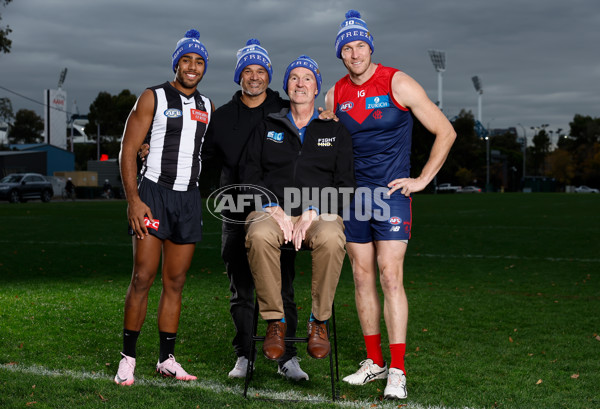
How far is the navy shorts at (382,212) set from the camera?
4.56 m

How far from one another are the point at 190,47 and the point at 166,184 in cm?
100

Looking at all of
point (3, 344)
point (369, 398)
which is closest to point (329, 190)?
point (369, 398)

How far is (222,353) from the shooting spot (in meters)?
5.51

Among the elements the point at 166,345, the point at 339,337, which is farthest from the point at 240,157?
the point at 339,337

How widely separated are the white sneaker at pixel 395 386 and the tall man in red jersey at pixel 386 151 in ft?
0.52

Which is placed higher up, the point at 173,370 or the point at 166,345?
the point at 166,345

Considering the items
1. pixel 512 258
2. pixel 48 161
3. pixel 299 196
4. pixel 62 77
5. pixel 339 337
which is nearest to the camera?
pixel 299 196

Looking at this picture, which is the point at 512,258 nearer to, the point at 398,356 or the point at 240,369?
the point at 398,356

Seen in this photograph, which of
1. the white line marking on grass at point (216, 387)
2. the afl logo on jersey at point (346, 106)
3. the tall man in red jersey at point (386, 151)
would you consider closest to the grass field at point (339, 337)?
the white line marking on grass at point (216, 387)

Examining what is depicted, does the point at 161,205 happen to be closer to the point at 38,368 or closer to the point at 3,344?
the point at 38,368

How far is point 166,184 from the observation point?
455 centimetres

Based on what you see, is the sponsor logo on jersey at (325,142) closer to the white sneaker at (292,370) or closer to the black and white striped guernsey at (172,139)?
the black and white striped guernsey at (172,139)

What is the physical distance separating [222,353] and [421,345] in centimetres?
185

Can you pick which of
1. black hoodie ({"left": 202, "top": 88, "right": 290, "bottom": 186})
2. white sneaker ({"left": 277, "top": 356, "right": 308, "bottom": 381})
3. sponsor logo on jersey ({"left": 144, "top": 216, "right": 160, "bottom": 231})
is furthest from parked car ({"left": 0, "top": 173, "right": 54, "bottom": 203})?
white sneaker ({"left": 277, "top": 356, "right": 308, "bottom": 381})
